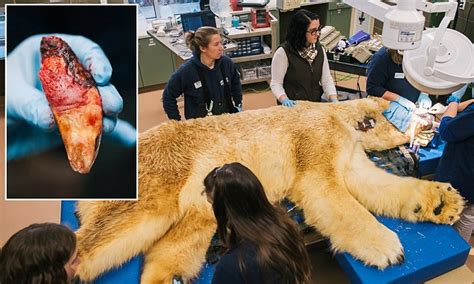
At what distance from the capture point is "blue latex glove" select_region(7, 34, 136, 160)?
132 cm

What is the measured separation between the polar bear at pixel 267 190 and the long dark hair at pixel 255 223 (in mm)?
671

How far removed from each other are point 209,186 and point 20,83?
0.74 metres

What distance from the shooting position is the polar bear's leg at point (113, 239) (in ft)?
6.21

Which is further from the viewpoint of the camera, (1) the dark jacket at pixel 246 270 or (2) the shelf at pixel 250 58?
(2) the shelf at pixel 250 58

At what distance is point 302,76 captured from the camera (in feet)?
10.1

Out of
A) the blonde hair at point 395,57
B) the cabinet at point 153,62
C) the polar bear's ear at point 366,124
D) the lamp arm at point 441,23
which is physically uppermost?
the lamp arm at point 441,23

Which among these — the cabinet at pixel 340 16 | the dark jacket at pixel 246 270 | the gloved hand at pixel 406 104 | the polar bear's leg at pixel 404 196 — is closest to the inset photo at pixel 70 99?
the dark jacket at pixel 246 270

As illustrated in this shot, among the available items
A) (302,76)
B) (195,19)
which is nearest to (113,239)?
(302,76)

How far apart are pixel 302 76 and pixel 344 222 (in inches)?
52.8

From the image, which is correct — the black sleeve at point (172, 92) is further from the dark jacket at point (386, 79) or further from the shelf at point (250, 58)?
the shelf at point (250, 58)

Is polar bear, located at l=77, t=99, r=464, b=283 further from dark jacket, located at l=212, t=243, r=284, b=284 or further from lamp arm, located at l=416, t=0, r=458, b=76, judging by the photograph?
lamp arm, located at l=416, t=0, r=458, b=76

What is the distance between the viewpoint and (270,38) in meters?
4.88

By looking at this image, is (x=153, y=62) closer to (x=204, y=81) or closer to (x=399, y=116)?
(x=204, y=81)

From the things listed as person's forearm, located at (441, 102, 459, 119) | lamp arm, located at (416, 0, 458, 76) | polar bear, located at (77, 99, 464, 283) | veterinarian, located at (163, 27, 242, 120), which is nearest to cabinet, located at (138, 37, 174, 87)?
veterinarian, located at (163, 27, 242, 120)
